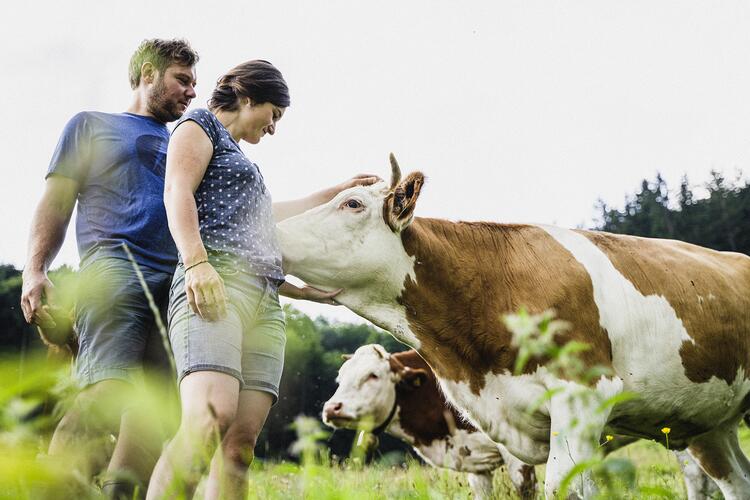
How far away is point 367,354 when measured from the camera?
8016 mm

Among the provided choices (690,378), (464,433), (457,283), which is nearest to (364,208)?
(457,283)

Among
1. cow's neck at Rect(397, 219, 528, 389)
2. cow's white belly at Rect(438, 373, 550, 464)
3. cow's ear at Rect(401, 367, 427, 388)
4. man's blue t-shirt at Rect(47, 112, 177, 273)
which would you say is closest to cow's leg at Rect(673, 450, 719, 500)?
cow's ear at Rect(401, 367, 427, 388)

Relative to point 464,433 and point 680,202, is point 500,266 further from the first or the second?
point 680,202

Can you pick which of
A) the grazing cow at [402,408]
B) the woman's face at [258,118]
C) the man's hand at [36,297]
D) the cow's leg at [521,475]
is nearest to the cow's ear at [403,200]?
the woman's face at [258,118]

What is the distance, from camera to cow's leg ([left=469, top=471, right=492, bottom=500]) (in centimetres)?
679

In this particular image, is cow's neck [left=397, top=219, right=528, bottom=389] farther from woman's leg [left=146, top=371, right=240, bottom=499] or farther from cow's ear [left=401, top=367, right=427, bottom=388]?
cow's ear [left=401, top=367, right=427, bottom=388]

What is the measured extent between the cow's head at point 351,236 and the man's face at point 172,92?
2.60 ft

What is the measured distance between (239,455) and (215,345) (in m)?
0.55

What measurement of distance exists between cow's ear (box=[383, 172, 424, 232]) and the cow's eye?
0.52ft

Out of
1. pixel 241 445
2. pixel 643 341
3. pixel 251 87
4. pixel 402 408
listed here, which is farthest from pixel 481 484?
pixel 251 87

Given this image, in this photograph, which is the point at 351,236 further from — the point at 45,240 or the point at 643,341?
the point at 643,341

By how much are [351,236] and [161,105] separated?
119 cm

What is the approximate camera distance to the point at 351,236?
3727mm

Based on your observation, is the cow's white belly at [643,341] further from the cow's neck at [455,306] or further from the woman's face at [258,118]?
the woman's face at [258,118]
